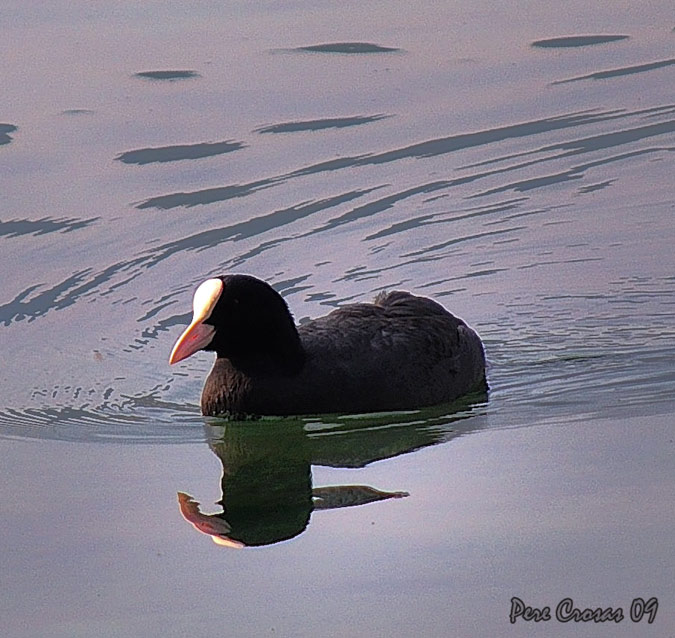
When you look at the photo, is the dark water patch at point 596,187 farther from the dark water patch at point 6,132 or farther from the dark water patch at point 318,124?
the dark water patch at point 6,132

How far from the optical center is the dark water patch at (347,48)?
16.1 meters

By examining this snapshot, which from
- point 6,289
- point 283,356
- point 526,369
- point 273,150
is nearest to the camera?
point 283,356

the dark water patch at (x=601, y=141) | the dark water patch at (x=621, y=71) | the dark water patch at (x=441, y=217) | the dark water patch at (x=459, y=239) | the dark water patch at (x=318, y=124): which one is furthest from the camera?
the dark water patch at (x=621, y=71)

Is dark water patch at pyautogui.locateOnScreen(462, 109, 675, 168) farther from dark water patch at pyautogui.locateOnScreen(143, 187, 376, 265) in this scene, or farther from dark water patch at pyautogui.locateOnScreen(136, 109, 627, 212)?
dark water patch at pyautogui.locateOnScreen(143, 187, 376, 265)

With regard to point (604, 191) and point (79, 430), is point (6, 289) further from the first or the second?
point (604, 191)

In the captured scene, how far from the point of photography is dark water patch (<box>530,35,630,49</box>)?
16.2m

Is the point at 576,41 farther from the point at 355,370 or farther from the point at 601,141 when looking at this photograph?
the point at 355,370

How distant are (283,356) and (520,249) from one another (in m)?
3.31

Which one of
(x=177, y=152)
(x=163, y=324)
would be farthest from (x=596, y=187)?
(x=163, y=324)

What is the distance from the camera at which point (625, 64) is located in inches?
620

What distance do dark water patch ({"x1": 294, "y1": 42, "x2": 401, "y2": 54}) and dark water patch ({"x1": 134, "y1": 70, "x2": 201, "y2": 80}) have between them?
1.17 metres

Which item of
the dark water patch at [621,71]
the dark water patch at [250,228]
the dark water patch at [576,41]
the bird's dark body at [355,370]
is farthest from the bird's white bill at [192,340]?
the dark water patch at [576,41]

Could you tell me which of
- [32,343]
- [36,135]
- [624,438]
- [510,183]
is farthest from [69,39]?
[624,438]

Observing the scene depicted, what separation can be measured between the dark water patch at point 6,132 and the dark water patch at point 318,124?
204cm
